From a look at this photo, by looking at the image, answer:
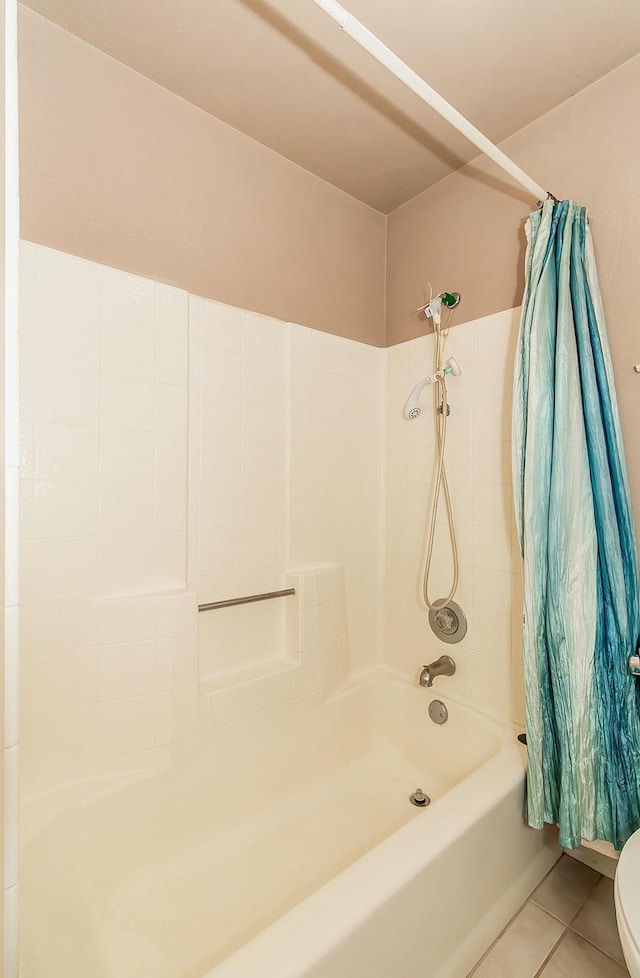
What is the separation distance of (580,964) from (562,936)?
0.08 meters

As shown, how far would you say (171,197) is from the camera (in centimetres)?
158

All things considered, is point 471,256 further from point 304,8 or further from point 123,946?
point 123,946

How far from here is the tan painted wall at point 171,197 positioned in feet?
4.42

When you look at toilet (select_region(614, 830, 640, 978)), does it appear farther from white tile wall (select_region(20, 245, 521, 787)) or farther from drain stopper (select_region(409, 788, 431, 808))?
drain stopper (select_region(409, 788, 431, 808))

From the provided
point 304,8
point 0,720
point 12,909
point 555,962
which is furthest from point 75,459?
point 555,962

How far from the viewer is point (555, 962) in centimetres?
131

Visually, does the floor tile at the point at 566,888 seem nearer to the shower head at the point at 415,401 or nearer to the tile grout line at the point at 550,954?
the tile grout line at the point at 550,954

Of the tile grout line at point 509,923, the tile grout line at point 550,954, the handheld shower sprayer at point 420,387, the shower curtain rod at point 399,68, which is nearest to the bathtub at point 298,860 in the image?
the tile grout line at point 509,923

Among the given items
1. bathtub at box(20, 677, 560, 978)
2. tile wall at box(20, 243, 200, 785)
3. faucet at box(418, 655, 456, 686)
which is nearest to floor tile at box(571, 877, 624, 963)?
bathtub at box(20, 677, 560, 978)

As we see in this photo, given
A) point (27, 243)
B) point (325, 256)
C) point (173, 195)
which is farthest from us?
point (325, 256)

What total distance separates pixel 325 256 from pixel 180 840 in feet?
7.15

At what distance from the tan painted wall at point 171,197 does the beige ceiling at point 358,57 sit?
0.09 metres

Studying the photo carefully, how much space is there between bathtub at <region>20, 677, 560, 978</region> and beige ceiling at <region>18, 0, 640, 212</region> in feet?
6.97

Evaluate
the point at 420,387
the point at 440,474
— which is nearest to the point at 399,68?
the point at 420,387
